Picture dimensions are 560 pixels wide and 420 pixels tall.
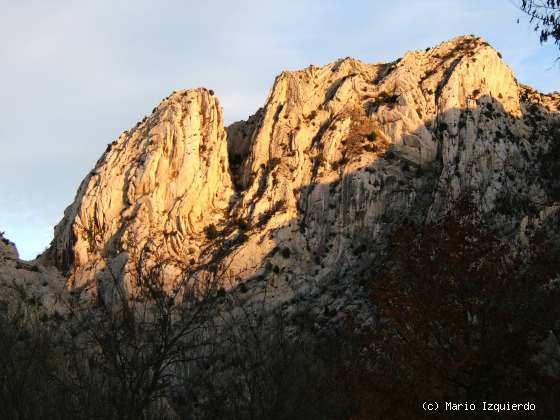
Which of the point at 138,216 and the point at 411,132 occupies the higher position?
the point at 411,132

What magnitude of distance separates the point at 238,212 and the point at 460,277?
43367 mm

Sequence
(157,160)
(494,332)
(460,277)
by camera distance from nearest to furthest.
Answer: (494,332) < (460,277) < (157,160)

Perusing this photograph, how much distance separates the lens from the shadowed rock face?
59.9 meters

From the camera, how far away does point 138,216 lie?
60.9m

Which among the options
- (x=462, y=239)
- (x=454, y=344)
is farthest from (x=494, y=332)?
(x=462, y=239)

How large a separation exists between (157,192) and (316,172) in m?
15.5

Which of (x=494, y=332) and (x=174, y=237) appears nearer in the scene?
(x=494, y=332)

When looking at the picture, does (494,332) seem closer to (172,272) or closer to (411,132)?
(172,272)
